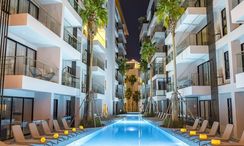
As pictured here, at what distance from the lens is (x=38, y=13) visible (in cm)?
1759

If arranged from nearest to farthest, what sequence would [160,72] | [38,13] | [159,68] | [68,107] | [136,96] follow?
[38,13]
[68,107]
[160,72]
[159,68]
[136,96]

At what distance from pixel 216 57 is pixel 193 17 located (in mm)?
4496

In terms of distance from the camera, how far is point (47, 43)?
17.0 meters

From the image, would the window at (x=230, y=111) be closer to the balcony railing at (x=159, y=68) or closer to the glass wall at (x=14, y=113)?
the glass wall at (x=14, y=113)

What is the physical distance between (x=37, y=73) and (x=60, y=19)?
5546 millimetres

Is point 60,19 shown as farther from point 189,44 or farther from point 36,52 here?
point 189,44

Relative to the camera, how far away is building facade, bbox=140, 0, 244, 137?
50.8ft

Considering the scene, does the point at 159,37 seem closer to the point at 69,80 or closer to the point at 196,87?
the point at 196,87

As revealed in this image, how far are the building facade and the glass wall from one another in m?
11.8

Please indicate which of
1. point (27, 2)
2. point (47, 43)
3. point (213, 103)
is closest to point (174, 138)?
point (213, 103)

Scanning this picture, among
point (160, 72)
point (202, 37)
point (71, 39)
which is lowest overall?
point (160, 72)

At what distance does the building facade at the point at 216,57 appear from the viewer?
1548cm

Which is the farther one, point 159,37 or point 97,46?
point 159,37

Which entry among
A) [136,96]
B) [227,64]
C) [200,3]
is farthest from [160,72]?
[136,96]
